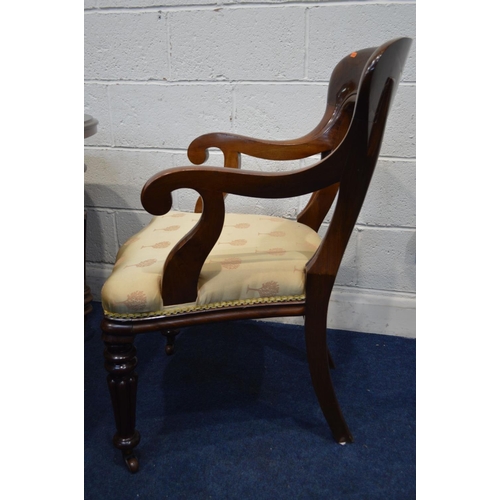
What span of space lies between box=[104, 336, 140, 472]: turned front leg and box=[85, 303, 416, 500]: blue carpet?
0.12 m

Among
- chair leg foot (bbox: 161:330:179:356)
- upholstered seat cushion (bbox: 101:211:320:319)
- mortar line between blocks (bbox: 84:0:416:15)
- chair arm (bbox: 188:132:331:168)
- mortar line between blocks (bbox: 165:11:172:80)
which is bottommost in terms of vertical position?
chair leg foot (bbox: 161:330:179:356)

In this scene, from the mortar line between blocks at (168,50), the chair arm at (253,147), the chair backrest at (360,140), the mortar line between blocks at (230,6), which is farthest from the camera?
the mortar line between blocks at (168,50)

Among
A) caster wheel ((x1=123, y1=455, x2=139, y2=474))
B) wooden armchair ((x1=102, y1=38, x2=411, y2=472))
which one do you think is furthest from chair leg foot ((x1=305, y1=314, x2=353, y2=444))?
caster wheel ((x1=123, y1=455, x2=139, y2=474))

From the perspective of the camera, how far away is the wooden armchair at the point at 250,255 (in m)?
0.86

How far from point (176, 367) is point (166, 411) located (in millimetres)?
212

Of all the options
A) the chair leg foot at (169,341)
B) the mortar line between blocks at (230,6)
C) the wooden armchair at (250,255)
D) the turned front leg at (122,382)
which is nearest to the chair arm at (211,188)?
the wooden armchair at (250,255)

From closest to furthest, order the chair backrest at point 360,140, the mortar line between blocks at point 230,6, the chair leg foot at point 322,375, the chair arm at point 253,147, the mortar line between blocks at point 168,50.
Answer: the chair backrest at point 360,140 < the chair leg foot at point 322,375 < the chair arm at point 253,147 < the mortar line between blocks at point 230,6 < the mortar line between blocks at point 168,50

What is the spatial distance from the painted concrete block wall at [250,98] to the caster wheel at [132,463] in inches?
34.8

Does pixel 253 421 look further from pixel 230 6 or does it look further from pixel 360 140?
pixel 230 6

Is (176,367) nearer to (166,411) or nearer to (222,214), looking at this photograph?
(166,411)

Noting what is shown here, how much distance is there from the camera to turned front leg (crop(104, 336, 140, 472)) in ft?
3.23

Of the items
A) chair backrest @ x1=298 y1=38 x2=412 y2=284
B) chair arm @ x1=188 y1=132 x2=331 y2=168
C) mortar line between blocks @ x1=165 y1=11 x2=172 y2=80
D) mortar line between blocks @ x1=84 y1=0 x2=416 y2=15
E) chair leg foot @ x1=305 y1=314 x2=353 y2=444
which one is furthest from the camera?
mortar line between blocks @ x1=165 y1=11 x2=172 y2=80

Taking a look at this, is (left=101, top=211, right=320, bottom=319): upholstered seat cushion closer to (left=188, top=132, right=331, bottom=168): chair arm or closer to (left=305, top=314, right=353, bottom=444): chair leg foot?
(left=305, top=314, right=353, bottom=444): chair leg foot

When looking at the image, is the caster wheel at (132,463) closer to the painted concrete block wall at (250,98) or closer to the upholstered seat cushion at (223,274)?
the upholstered seat cushion at (223,274)
